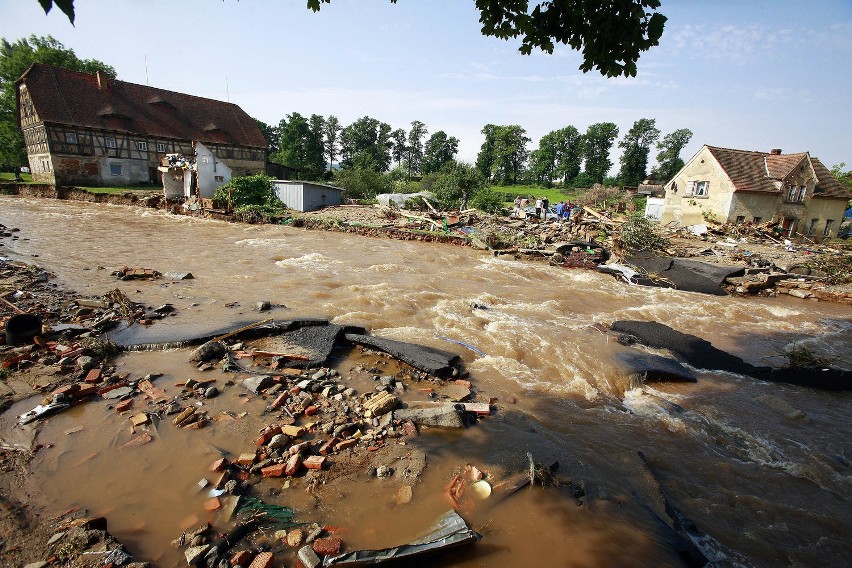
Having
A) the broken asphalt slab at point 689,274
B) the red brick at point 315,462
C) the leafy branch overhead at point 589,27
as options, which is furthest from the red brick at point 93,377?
the broken asphalt slab at point 689,274

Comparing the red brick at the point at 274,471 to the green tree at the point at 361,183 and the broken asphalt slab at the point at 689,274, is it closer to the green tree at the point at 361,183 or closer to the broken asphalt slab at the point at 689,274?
the broken asphalt slab at the point at 689,274

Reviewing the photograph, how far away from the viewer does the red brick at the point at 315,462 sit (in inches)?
141

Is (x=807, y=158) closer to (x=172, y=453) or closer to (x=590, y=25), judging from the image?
(x=590, y=25)

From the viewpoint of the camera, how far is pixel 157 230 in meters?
17.7

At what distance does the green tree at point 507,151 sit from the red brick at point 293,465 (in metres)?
70.6

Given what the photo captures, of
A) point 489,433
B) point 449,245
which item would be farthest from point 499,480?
point 449,245

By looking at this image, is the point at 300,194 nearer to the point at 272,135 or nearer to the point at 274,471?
the point at 274,471

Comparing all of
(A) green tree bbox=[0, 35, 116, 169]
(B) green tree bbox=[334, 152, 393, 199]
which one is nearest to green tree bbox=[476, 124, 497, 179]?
(B) green tree bbox=[334, 152, 393, 199]

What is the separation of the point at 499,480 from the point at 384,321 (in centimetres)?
450

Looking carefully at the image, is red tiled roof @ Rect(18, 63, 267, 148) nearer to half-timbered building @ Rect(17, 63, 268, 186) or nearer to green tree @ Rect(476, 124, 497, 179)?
half-timbered building @ Rect(17, 63, 268, 186)

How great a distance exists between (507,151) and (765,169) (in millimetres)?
45545

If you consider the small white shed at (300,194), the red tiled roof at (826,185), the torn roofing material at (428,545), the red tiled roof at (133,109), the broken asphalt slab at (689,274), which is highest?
the red tiled roof at (133,109)

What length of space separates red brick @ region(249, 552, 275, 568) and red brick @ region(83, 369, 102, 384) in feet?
12.0

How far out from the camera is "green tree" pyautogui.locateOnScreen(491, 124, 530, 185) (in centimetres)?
6838
